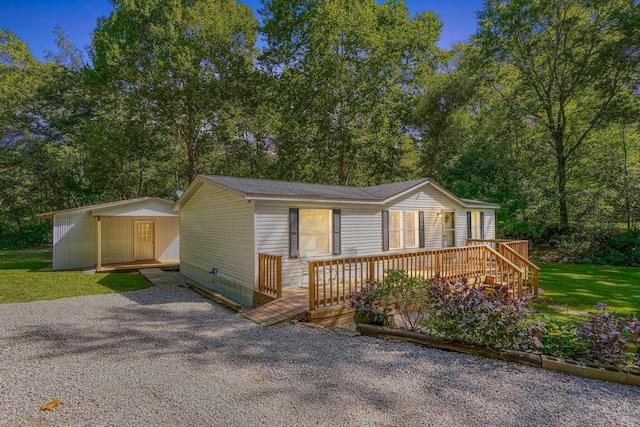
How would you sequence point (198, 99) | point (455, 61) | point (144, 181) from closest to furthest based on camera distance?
point (198, 99) → point (144, 181) → point (455, 61)

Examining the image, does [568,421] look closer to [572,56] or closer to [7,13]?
[572,56]

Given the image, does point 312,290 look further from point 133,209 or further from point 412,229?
point 133,209

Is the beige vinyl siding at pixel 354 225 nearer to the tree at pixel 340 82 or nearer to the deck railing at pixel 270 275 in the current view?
the deck railing at pixel 270 275

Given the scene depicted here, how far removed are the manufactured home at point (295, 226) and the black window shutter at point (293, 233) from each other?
26 mm

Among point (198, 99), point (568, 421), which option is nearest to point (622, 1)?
point (568, 421)

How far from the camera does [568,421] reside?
9.02ft

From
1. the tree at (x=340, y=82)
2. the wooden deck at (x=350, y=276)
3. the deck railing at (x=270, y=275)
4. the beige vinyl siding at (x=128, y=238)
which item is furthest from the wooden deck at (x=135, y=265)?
the tree at (x=340, y=82)

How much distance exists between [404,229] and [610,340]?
7.79m

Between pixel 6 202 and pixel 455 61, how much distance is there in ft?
116

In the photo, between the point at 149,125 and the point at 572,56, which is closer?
the point at 572,56

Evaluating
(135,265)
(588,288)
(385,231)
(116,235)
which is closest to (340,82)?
(385,231)

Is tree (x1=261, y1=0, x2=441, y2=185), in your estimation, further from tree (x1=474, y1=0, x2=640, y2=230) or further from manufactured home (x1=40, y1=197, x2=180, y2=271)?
manufactured home (x1=40, y1=197, x2=180, y2=271)

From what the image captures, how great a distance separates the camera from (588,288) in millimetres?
9258

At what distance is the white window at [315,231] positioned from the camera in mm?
9359
